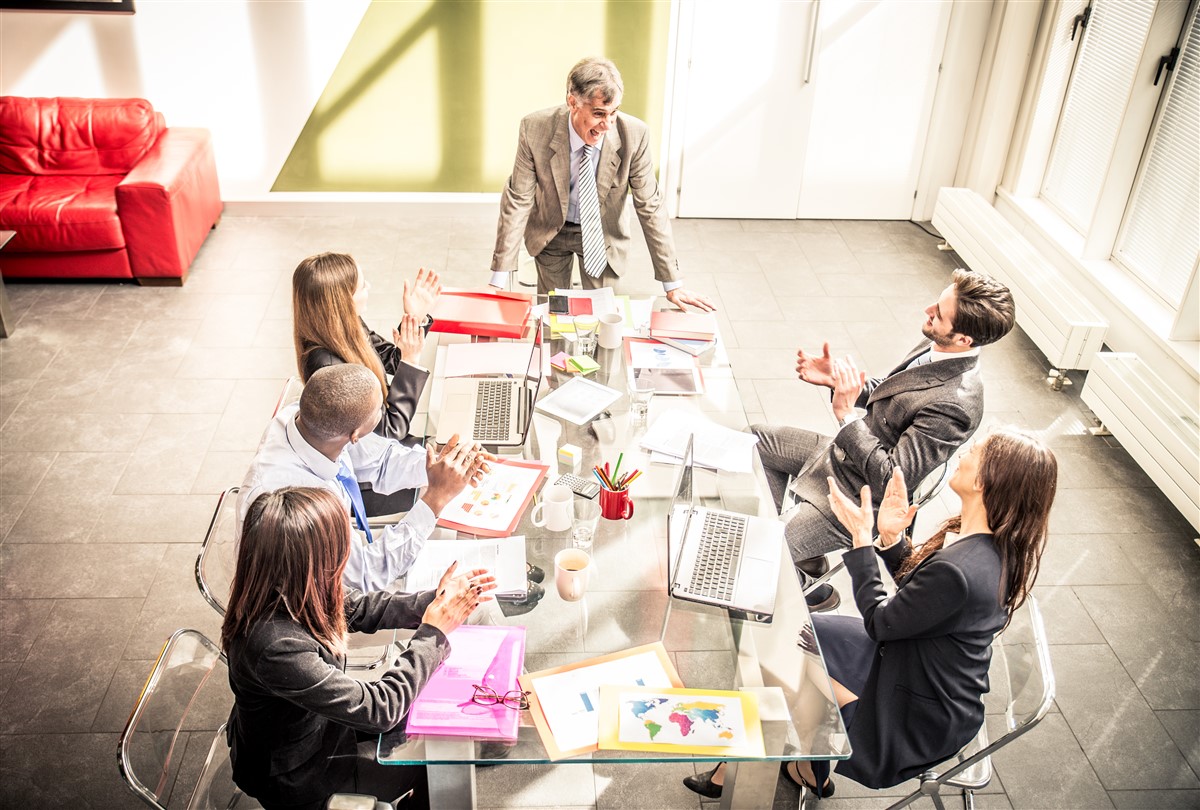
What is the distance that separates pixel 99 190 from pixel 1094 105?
19.0 ft

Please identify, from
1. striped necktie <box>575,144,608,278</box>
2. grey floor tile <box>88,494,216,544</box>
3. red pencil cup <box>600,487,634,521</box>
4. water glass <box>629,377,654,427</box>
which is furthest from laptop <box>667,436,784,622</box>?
grey floor tile <box>88,494,216,544</box>

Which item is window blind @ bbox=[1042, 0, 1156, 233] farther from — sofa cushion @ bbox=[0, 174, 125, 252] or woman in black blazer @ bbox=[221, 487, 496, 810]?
sofa cushion @ bbox=[0, 174, 125, 252]

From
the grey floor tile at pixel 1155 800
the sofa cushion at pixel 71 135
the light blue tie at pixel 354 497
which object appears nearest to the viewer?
the light blue tie at pixel 354 497

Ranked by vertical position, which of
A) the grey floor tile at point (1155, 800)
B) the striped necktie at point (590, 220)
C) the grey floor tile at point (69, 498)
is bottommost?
the grey floor tile at point (1155, 800)

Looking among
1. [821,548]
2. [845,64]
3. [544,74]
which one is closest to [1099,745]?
[821,548]

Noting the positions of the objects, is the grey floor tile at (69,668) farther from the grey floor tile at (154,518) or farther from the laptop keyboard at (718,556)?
the laptop keyboard at (718,556)

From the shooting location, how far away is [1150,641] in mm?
3539

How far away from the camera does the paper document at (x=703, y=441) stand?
10.1 feet

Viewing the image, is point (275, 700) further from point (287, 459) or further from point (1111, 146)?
point (1111, 146)

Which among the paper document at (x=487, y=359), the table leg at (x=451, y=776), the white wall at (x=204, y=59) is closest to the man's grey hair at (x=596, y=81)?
the paper document at (x=487, y=359)

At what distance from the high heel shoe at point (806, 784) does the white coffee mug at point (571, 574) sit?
0.94m

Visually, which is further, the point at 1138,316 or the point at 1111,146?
the point at 1111,146

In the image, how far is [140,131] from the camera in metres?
5.82

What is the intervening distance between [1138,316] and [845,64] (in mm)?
2565
